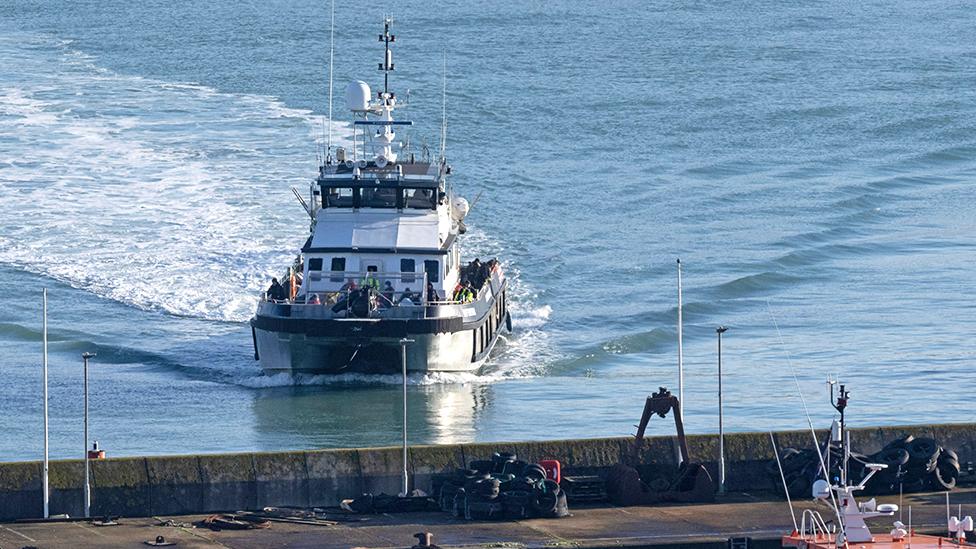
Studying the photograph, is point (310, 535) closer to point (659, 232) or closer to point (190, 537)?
point (190, 537)

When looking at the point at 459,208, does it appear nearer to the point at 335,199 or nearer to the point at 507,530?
the point at 335,199

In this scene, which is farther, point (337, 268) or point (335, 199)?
point (335, 199)

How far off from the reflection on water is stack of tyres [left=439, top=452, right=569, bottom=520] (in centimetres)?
1363

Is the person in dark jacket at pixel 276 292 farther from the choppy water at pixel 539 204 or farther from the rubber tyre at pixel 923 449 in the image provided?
the rubber tyre at pixel 923 449

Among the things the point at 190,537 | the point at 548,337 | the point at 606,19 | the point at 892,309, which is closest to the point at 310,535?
the point at 190,537

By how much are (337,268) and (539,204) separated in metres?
16.6

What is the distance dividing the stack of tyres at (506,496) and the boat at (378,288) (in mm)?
16749

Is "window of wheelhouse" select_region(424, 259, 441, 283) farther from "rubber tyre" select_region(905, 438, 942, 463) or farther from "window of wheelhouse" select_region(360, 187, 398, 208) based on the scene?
"rubber tyre" select_region(905, 438, 942, 463)

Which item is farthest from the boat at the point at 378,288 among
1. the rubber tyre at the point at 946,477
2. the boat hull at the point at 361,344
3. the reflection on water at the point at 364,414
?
the rubber tyre at the point at 946,477

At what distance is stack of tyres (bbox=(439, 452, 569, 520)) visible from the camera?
21.9 meters

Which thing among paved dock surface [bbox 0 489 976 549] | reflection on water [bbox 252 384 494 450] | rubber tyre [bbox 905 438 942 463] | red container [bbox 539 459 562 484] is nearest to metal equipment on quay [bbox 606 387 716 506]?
paved dock surface [bbox 0 489 976 549]

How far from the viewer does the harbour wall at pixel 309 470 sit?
22078 mm

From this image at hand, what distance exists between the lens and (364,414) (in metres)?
39.0

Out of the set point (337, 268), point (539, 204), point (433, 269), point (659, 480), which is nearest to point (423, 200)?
point (433, 269)
